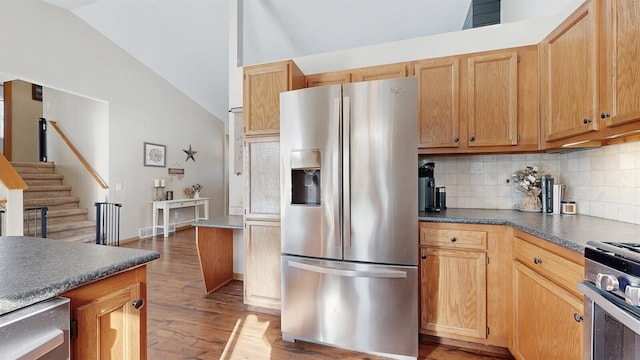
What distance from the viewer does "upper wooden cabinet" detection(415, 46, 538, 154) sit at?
7.00 feet

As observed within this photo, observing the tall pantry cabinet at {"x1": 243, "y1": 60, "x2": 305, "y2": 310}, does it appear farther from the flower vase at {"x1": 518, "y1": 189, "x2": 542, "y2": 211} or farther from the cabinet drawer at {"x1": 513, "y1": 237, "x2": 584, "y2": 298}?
the flower vase at {"x1": 518, "y1": 189, "x2": 542, "y2": 211}

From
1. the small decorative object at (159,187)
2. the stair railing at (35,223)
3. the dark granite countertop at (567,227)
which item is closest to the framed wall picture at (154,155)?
the small decorative object at (159,187)

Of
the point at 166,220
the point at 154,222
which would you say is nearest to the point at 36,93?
the point at 154,222

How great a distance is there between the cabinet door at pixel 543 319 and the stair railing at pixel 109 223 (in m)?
5.48

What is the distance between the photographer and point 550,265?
1387mm

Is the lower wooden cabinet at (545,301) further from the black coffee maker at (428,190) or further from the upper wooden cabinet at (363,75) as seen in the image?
the upper wooden cabinet at (363,75)

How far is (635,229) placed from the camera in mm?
1474

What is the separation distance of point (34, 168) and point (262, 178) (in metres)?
5.25

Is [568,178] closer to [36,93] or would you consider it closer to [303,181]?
[303,181]

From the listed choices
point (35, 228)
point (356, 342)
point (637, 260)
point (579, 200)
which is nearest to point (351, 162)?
point (356, 342)

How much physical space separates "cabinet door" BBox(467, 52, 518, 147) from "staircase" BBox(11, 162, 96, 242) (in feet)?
18.9

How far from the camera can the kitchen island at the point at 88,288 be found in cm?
75

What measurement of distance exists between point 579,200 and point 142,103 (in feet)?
21.7

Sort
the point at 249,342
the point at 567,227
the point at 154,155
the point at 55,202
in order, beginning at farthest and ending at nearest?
the point at 154,155 < the point at 55,202 < the point at 249,342 < the point at 567,227
